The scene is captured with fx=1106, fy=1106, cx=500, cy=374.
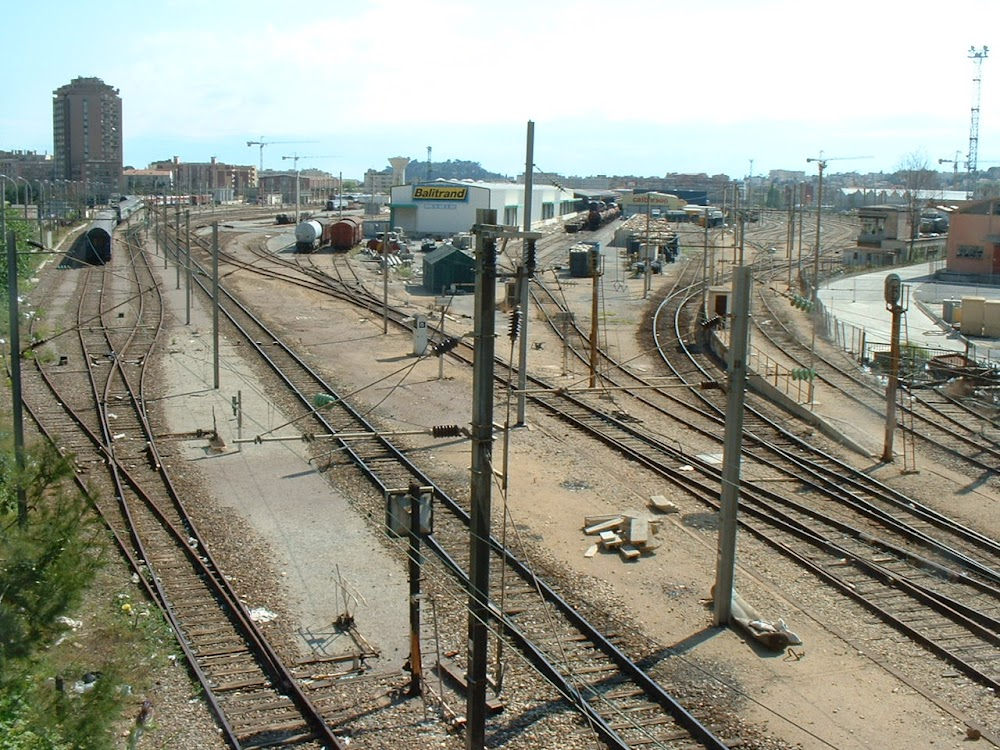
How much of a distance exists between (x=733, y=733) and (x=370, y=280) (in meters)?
34.2

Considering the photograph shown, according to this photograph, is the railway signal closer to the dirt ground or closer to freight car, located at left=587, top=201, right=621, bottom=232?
the dirt ground

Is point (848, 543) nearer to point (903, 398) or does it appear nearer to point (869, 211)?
point (903, 398)

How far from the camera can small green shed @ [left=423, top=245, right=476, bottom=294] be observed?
37.3 m

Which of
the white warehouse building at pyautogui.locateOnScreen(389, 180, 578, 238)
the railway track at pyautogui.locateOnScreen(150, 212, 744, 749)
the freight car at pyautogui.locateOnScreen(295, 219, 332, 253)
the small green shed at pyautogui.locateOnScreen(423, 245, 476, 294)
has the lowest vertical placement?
the railway track at pyautogui.locateOnScreen(150, 212, 744, 749)

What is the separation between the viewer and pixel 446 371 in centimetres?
2416

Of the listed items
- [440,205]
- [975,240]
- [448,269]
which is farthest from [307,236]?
[975,240]

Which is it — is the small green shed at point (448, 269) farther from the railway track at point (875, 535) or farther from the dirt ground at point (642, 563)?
the railway track at point (875, 535)

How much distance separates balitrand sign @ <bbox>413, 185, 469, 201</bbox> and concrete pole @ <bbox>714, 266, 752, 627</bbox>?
4832cm

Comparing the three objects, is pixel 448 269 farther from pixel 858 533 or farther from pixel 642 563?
pixel 642 563

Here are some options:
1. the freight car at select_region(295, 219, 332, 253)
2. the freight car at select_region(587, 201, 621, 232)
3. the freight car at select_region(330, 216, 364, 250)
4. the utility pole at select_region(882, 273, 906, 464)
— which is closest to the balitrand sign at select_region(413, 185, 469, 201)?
the freight car at select_region(330, 216, 364, 250)

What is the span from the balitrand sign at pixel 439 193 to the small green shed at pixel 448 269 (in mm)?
20838

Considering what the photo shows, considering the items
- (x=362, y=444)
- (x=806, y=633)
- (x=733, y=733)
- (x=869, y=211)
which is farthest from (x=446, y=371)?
(x=869, y=211)

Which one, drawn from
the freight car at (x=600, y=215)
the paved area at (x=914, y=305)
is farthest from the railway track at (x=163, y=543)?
the freight car at (x=600, y=215)

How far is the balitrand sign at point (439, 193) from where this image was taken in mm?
58594
